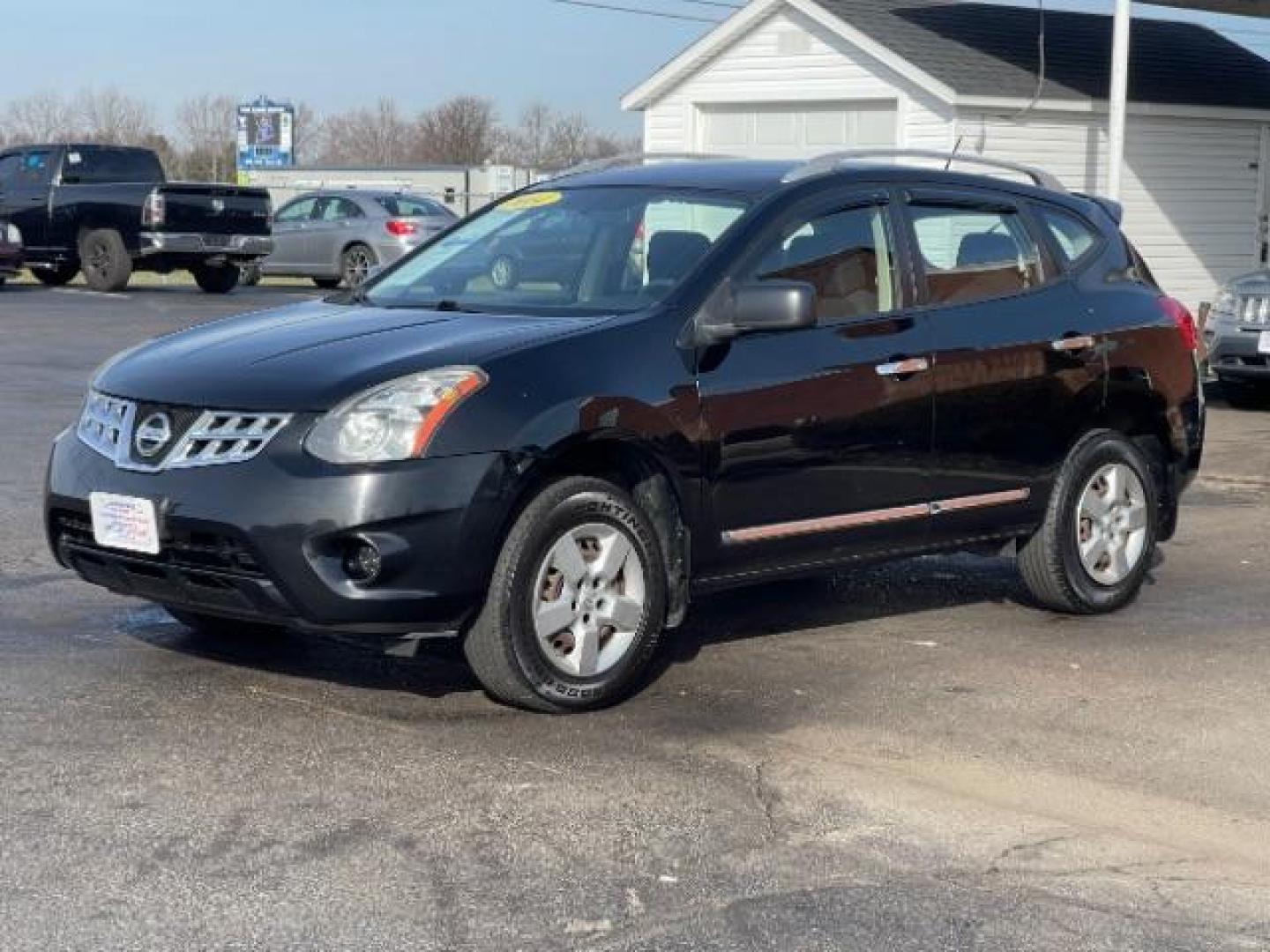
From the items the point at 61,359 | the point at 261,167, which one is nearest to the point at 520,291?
the point at 61,359

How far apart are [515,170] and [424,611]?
1935 inches

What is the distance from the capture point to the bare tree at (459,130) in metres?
87.4

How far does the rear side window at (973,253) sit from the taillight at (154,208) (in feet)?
63.2

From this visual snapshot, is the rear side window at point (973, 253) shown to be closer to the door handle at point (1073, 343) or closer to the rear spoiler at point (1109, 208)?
the door handle at point (1073, 343)

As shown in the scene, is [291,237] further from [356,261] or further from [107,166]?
[107,166]

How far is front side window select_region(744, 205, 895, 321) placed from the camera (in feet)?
22.3

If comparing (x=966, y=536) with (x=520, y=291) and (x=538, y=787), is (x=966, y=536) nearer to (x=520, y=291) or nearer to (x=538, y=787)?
(x=520, y=291)

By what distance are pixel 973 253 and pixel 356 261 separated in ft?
71.7

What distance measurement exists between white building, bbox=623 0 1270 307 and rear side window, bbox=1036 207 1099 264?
41.9ft

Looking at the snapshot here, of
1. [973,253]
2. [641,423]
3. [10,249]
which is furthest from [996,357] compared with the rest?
[10,249]

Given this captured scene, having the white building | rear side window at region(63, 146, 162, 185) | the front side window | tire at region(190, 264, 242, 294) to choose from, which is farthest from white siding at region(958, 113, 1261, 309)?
the front side window

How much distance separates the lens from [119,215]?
1025 inches

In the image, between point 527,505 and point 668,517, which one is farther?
point 668,517

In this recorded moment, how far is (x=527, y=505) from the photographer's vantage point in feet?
19.3
